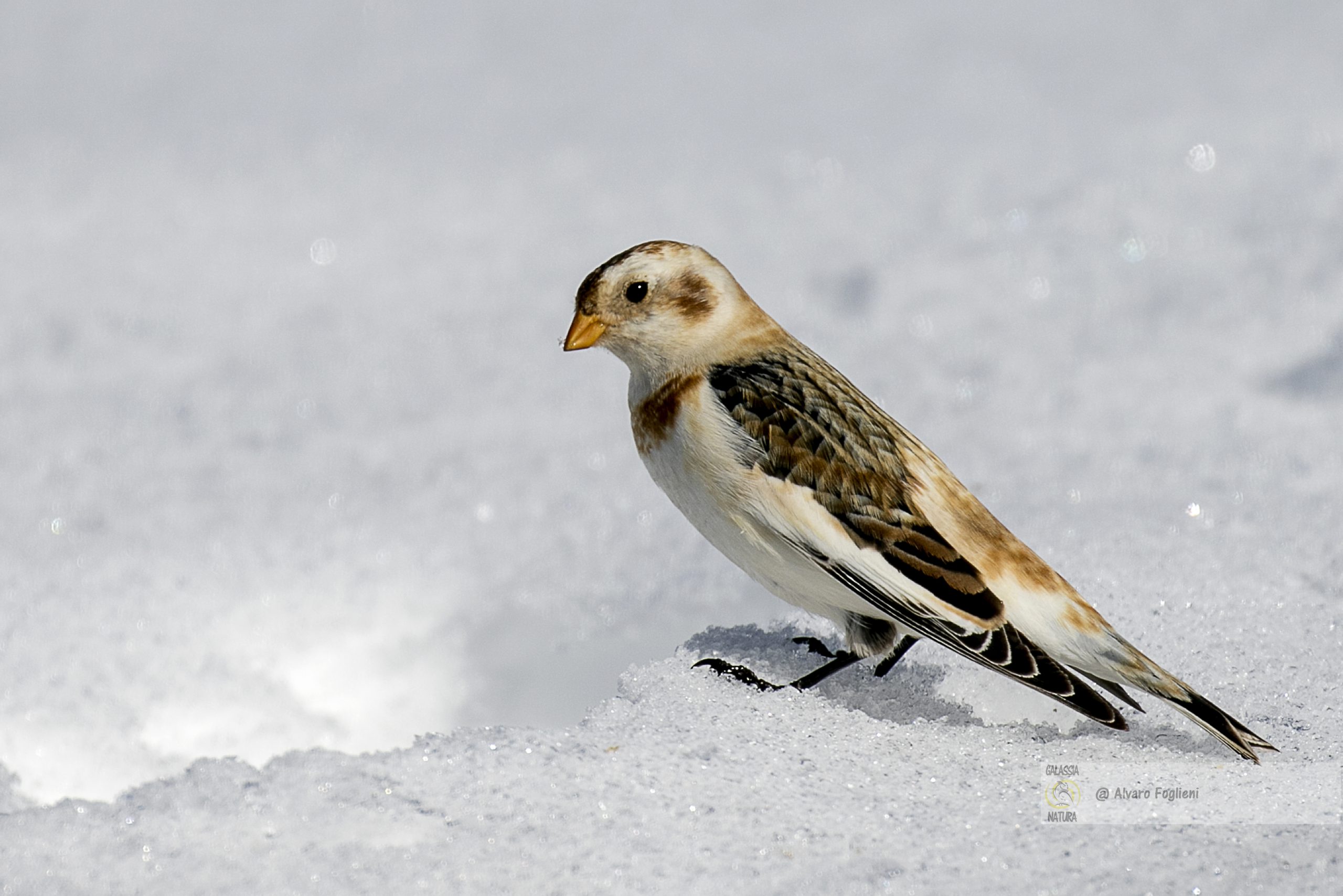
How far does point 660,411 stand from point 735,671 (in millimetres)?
571

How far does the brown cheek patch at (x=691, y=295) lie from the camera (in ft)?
10.3

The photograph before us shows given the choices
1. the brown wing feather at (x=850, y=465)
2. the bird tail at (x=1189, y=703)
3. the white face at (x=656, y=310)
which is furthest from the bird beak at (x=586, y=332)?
the bird tail at (x=1189, y=703)

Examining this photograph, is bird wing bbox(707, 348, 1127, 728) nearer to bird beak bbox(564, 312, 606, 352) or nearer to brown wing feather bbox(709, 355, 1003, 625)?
brown wing feather bbox(709, 355, 1003, 625)

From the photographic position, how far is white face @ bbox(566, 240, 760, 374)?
123 inches

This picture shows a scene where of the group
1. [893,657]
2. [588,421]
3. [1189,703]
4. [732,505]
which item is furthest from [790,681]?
[588,421]

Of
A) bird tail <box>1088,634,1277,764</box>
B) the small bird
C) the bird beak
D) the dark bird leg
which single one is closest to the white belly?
the small bird

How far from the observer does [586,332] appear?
315 cm

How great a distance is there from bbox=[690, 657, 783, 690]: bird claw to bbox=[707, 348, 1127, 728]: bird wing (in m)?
0.34

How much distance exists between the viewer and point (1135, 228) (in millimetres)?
5977

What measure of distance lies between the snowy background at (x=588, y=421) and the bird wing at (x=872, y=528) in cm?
21

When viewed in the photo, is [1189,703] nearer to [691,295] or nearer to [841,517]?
[841,517]

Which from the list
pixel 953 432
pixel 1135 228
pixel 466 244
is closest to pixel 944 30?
pixel 1135 228

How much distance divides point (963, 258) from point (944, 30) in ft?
7.15

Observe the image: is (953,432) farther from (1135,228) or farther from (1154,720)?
(1154,720)
